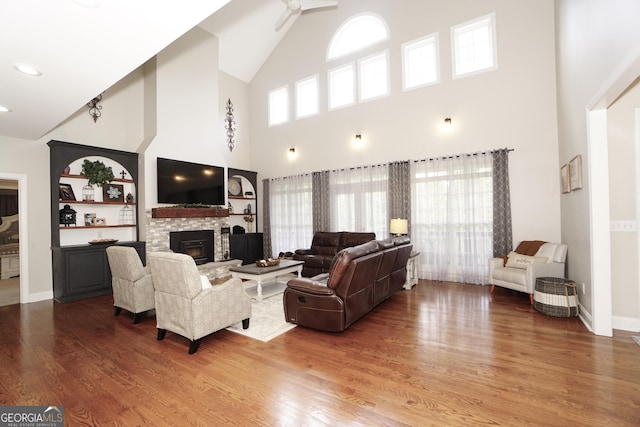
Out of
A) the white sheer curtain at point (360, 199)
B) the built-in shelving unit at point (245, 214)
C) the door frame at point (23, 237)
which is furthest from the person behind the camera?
the built-in shelving unit at point (245, 214)

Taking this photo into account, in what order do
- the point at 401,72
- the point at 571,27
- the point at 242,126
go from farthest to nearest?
the point at 242,126, the point at 401,72, the point at 571,27

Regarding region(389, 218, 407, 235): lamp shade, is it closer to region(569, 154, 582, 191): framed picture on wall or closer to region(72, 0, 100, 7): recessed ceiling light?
region(569, 154, 582, 191): framed picture on wall

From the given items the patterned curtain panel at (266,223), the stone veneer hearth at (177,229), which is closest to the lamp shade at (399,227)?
the stone veneer hearth at (177,229)

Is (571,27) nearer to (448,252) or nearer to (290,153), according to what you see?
(448,252)

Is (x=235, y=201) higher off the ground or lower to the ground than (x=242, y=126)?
lower

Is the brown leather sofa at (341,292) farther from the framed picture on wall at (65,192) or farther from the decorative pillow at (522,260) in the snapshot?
the framed picture on wall at (65,192)

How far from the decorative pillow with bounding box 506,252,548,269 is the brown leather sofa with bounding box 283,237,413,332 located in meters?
2.24

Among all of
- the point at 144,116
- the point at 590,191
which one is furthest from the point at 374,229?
the point at 144,116

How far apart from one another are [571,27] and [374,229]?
4492 millimetres

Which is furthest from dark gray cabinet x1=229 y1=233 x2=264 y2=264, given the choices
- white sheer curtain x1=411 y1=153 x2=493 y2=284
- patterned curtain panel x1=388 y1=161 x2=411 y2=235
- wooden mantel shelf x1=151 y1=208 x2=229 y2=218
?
white sheer curtain x1=411 y1=153 x2=493 y2=284

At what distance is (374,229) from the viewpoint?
6.57 m

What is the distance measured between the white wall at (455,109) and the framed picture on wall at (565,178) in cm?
28

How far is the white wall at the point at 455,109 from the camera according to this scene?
4941 millimetres

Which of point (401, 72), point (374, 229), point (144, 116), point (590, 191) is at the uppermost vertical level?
point (401, 72)
